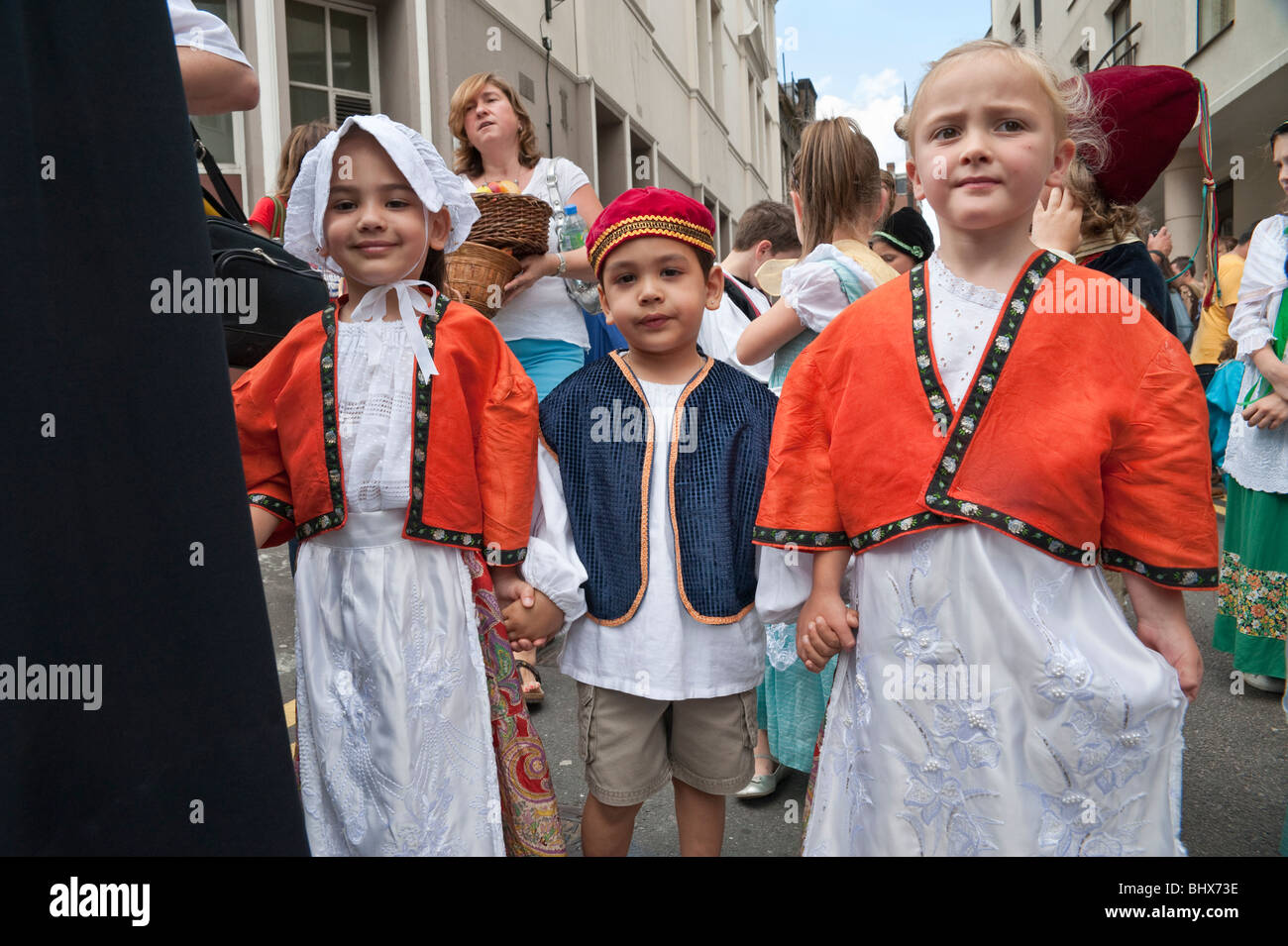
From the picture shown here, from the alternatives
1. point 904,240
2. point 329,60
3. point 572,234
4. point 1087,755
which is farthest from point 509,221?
point 329,60

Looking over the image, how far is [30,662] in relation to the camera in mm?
886

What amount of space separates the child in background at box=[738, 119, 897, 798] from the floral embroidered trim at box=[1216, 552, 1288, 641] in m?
1.89

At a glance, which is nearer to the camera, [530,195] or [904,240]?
[530,195]

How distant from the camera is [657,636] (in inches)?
75.6

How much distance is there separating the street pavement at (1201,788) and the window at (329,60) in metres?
4.93

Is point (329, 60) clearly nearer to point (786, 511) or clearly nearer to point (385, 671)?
point (385, 671)

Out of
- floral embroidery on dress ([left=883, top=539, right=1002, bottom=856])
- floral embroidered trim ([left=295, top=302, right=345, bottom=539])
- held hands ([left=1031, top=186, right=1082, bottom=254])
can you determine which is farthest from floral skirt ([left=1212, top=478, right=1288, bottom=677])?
floral embroidered trim ([left=295, top=302, right=345, bottom=539])

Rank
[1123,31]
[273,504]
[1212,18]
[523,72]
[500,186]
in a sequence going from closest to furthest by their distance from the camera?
[273,504], [500,186], [523,72], [1212,18], [1123,31]

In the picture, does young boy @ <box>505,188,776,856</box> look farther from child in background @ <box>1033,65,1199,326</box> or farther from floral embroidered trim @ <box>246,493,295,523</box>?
child in background @ <box>1033,65,1199,326</box>

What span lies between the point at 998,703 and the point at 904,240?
2.63m

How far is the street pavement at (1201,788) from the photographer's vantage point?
246cm

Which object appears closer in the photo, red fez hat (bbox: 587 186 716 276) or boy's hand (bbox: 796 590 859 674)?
boy's hand (bbox: 796 590 859 674)

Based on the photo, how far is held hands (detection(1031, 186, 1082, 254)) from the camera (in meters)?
2.28
